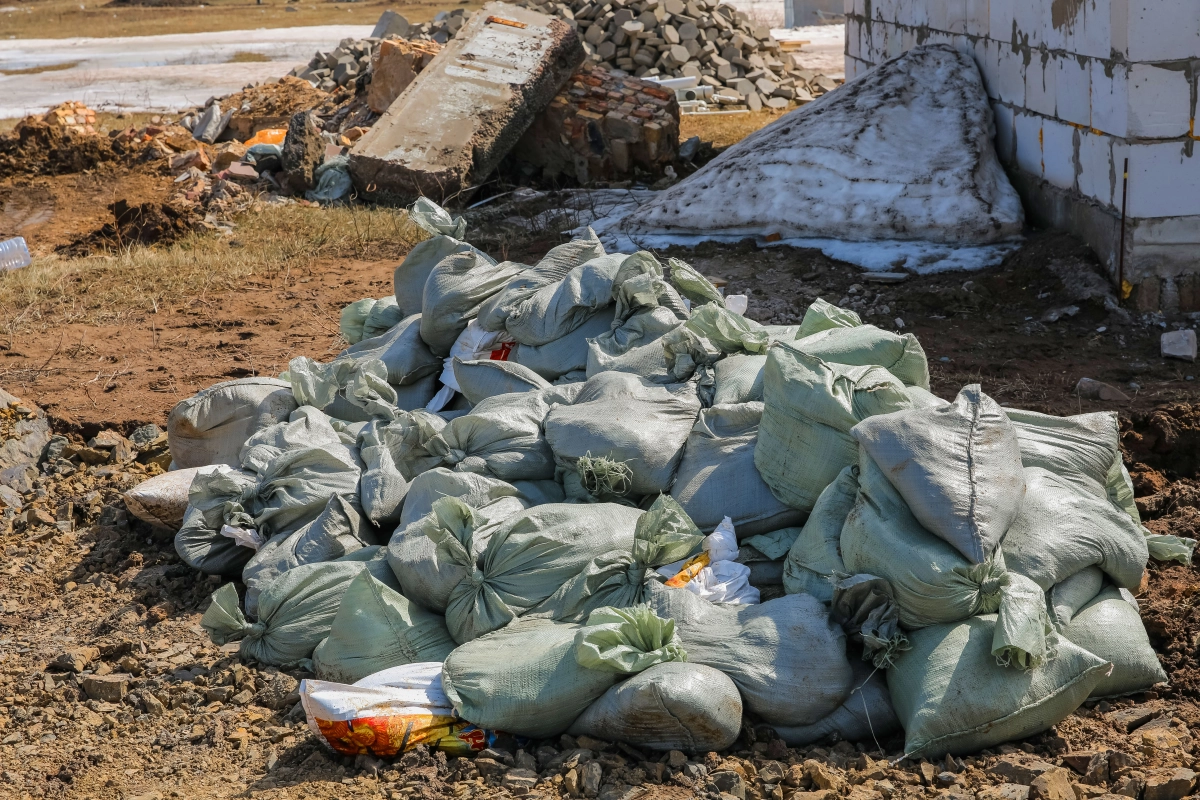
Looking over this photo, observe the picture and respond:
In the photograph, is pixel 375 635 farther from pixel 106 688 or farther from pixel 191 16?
pixel 191 16

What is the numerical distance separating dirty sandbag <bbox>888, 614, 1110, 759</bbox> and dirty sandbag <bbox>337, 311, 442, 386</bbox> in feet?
7.46

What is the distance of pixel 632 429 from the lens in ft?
10.1

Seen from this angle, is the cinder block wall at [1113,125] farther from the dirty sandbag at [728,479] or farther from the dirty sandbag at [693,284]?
the dirty sandbag at [728,479]

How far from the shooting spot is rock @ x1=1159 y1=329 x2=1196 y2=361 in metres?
4.89

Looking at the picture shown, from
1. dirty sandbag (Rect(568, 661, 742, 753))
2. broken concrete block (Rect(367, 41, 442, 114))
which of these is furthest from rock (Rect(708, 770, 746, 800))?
broken concrete block (Rect(367, 41, 442, 114))

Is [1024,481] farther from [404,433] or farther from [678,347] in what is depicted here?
[404,433]

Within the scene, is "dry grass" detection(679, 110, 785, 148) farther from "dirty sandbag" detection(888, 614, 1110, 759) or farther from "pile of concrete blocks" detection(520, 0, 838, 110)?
"dirty sandbag" detection(888, 614, 1110, 759)

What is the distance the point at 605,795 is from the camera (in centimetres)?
232

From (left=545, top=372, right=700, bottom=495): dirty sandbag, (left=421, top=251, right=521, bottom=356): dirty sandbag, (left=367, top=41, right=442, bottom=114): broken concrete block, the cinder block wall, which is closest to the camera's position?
(left=545, top=372, right=700, bottom=495): dirty sandbag

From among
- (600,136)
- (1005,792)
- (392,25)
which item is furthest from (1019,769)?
(392,25)

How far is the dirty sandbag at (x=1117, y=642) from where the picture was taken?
254 cm

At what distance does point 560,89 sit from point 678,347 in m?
6.24

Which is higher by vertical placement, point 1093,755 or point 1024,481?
point 1024,481

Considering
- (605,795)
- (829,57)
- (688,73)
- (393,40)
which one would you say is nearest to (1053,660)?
(605,795)
